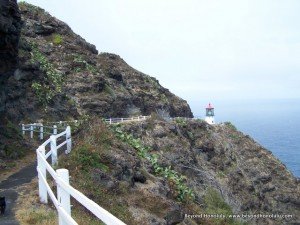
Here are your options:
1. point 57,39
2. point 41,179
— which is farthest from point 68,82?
point 41,179

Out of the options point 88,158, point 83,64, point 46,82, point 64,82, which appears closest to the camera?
point 88,158

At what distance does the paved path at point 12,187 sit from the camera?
1031 cm

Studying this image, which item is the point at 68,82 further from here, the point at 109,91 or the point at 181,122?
the point at 181,122

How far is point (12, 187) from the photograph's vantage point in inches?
557

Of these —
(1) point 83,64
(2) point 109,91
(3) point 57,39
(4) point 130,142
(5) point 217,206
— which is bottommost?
(5) point 217,206

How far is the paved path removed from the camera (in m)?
10.3

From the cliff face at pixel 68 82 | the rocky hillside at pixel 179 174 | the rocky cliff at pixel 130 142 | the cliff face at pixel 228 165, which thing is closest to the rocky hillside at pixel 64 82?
the cliff face at pixel 68 82

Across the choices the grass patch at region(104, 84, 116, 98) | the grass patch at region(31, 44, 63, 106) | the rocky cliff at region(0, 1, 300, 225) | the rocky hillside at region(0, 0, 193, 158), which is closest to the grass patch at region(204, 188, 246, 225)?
the rocky cliff at region(0, 1, 300, 225)

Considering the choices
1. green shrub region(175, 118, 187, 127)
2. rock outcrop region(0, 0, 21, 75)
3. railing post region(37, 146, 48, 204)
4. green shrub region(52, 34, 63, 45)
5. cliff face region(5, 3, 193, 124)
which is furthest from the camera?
green shrub region(52, 34, 63, 45)

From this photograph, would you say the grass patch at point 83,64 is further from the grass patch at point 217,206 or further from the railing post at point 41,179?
the railing post at point 41,179

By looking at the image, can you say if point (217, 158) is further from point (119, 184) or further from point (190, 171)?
point (119, 184)

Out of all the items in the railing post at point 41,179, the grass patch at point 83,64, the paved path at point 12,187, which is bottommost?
the paved path at point 12,187

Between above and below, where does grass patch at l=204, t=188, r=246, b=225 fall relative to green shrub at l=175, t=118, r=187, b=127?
below

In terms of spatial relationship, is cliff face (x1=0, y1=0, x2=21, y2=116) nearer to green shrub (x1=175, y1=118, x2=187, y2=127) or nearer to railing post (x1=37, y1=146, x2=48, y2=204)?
railing post (x1=37, y1=146, x2=48, y2=204)
